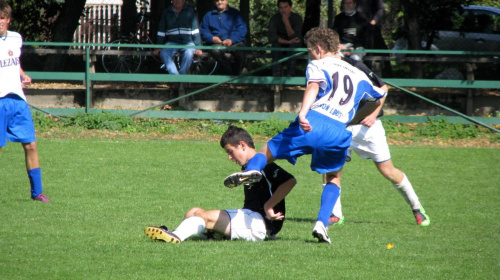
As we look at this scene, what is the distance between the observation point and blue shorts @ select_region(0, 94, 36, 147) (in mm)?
7065

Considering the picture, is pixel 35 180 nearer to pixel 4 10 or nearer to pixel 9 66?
pixel 9 66

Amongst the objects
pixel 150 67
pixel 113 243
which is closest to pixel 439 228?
pixel 113 243

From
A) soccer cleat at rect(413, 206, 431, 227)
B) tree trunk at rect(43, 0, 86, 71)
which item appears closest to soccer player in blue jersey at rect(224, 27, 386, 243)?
soccer cleat at rect(413, 206, 431, 227)

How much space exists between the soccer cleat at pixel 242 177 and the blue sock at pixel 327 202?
88 centimetres

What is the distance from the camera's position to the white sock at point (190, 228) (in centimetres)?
547

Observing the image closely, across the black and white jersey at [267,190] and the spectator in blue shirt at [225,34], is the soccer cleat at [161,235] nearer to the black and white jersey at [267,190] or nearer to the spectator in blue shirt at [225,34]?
the black and white jersey at [267,190]

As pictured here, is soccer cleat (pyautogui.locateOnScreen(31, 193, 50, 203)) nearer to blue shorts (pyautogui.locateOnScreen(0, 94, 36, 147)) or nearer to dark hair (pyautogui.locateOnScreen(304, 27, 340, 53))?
blue shorts (pyautogui.locateOnScreen(0, 94, 36, 147))

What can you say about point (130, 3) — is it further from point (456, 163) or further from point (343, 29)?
point (456, 163)

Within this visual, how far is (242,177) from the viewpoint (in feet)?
16.2

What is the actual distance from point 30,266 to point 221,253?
4.65 ft

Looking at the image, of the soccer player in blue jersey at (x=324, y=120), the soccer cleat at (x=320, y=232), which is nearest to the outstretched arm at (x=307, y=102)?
the soccer player in blue jersey at (x=324, y=120)

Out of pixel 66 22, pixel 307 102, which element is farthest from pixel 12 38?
pixel 66 22

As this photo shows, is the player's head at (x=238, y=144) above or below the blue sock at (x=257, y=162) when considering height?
above

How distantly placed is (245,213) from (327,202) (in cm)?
72
